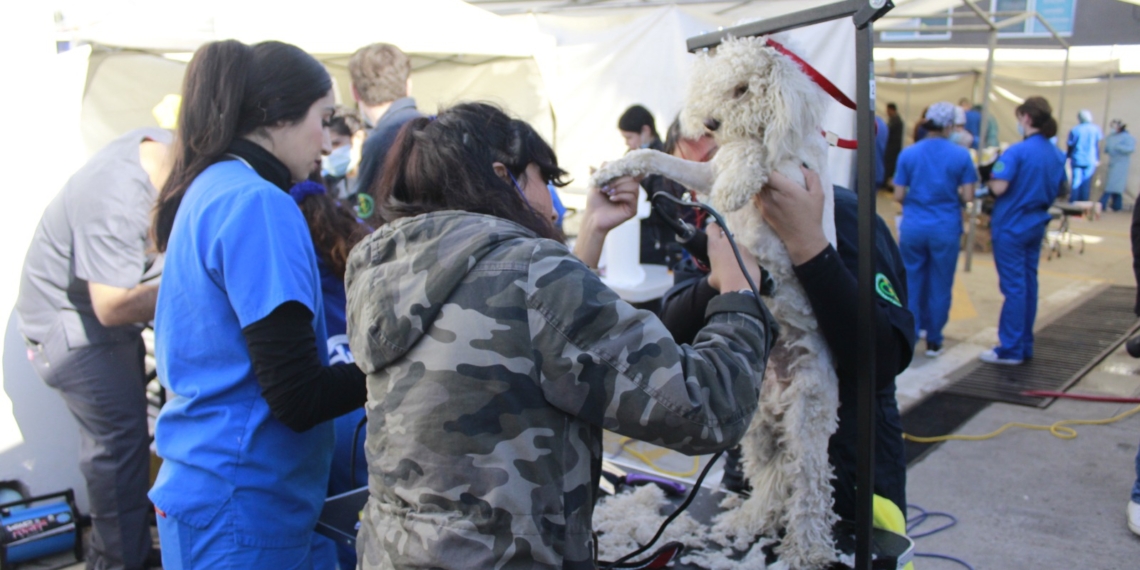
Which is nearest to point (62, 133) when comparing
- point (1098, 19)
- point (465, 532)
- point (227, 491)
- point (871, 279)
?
point (227, 491)

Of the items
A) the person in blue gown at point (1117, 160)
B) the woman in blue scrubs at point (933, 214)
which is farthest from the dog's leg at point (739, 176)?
the person in blue gown at point (1117, 160)

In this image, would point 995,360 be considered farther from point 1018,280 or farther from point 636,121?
point 636,121

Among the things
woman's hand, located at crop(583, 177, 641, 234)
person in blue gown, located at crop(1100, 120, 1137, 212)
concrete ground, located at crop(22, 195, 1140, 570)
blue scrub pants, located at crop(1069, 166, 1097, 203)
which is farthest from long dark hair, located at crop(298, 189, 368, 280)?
person in blue gown, located at crop(1100, 120, 1137, 212)

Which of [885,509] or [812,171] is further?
[885,509]

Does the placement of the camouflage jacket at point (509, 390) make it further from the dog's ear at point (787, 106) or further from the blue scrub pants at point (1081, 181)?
the blue scrub pants at point (1081, 181)

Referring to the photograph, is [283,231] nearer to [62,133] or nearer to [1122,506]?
[62,133]

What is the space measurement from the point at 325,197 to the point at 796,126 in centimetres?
183

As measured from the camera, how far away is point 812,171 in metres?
1.53

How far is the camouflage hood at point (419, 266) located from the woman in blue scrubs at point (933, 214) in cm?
540

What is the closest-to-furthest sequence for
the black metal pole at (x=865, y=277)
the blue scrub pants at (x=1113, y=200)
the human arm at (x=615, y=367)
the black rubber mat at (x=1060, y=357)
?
the human arm at (x=615, y=367)
the black metal pole at (x=865, y=277)
the black rubber mat at (x=1060, y=357)
the blue scrub pants at (x=1113, y=200)

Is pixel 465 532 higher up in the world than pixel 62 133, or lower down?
lower down

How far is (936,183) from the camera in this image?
5930 mm

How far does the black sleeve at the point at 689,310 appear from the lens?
5.66 feet

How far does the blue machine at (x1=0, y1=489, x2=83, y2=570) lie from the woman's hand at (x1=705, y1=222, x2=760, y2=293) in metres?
3.24
